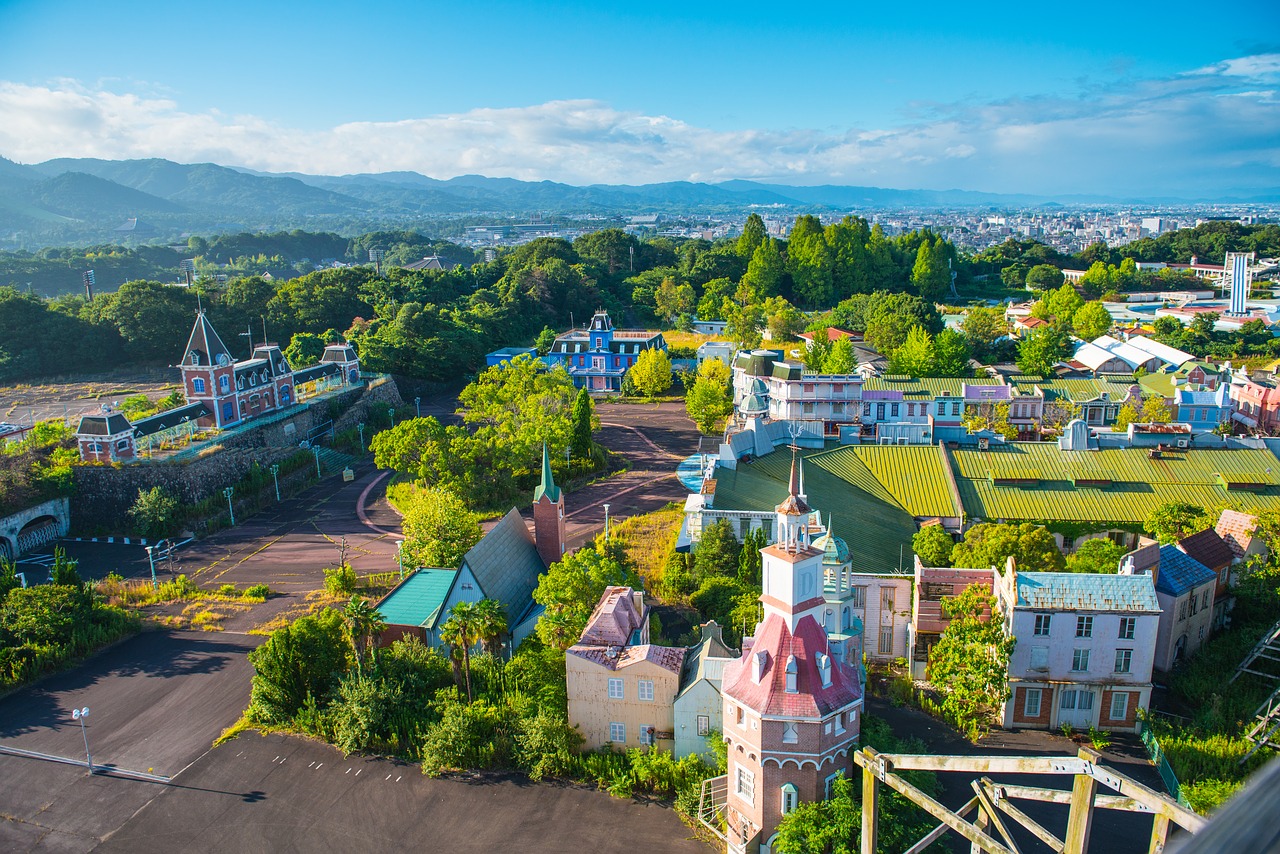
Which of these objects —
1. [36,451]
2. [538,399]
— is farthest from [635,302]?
[36,451]

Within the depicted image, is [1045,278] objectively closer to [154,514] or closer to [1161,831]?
[154,514]

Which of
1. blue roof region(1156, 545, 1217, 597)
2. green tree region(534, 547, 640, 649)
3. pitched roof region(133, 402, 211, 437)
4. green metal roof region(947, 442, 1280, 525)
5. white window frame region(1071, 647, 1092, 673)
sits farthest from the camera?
pitched roof region(133, 402, 211, 437)

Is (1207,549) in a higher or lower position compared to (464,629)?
higher

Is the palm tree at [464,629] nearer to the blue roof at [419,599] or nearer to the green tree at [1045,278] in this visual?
the blue roof at [419,599]

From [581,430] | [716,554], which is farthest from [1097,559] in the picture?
[581,430]

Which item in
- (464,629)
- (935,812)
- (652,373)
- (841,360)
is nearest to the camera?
(935,812)

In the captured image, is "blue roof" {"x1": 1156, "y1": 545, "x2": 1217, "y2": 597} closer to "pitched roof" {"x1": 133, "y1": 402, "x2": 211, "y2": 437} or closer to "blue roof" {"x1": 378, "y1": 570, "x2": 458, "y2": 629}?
"blue roof" {"x1": 378, "y1": 570, "x2": 458, "y2": 629}

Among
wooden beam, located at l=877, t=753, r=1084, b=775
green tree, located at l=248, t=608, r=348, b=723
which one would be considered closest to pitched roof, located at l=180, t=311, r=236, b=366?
green tree, located at l=248, t=608, r=348, b=723
